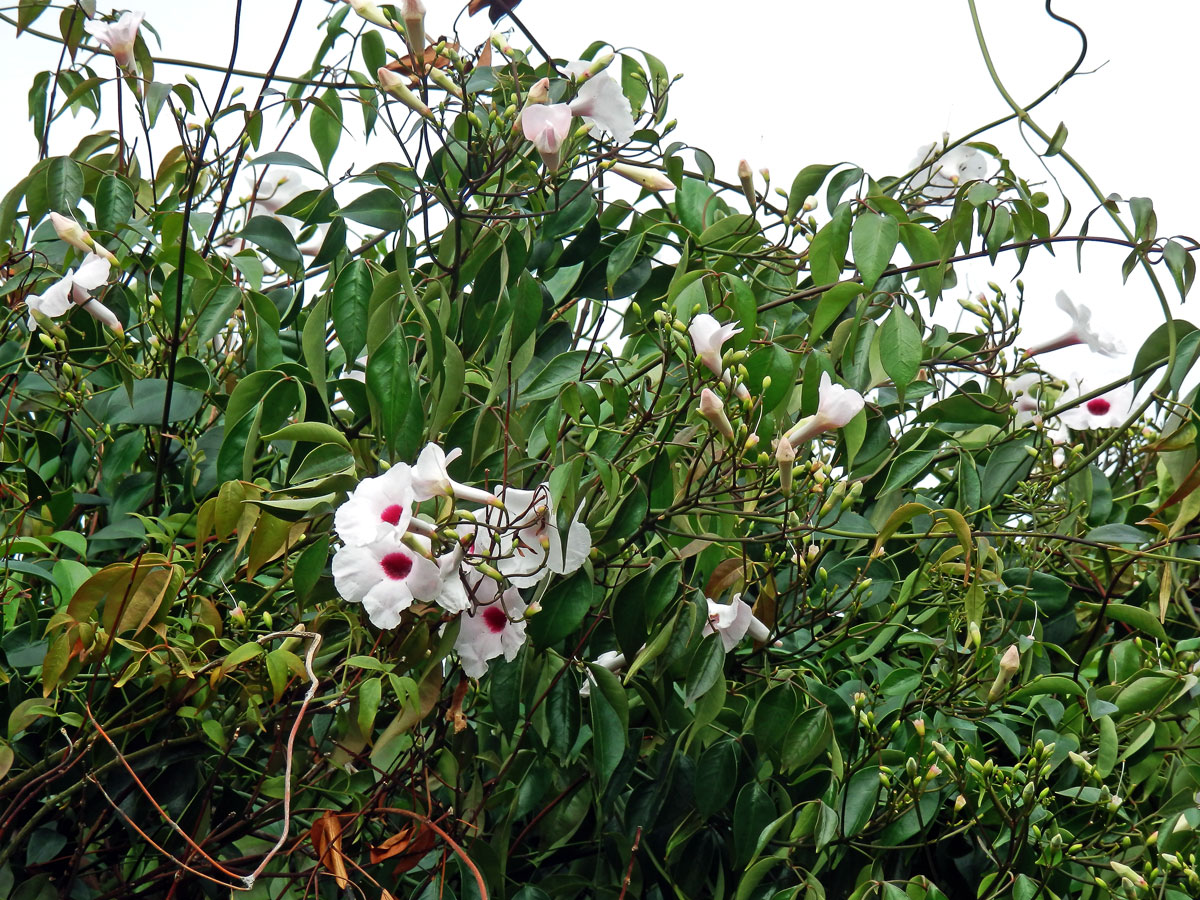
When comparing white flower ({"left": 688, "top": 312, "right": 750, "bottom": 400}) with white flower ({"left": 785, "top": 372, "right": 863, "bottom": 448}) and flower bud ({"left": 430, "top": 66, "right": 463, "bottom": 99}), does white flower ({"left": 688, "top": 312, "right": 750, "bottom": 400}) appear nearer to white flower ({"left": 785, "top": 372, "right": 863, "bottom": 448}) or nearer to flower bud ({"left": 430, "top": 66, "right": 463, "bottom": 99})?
white flower ({"left": 785, "top": 372, "right": 863, "bottom": 448})

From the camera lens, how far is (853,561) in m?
1.18

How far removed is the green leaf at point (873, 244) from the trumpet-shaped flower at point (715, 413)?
0.21 metres

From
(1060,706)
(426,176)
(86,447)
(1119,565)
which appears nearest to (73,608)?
(86,447)

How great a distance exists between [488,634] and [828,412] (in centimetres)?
39

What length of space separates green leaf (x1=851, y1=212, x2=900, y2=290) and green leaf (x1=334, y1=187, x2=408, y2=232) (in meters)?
0.44

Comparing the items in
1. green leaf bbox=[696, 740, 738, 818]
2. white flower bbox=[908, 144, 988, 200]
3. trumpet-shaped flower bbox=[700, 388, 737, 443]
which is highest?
white flower bbox=[908, 144, 988, 200]

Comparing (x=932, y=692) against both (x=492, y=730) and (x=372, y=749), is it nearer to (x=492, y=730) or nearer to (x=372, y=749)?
(x=492, y=730)

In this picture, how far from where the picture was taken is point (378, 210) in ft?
3.37

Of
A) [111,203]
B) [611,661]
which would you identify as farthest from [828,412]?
[111,203]

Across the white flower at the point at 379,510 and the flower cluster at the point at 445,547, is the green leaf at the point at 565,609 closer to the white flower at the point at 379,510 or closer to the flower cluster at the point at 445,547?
the flower cluster at the point at 445,547

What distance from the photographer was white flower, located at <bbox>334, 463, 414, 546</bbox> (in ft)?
2.60

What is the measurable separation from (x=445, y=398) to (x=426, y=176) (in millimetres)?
373

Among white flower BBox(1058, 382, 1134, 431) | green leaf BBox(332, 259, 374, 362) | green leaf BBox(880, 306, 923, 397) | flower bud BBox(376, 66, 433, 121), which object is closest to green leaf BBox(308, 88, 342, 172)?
flower bud BBox(376, 66, 433, 121)

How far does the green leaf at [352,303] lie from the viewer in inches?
38.3
